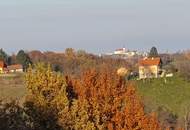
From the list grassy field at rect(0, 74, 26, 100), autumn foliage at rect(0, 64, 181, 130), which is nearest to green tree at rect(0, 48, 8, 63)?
grassy field at rect(0, 74, 26, 100)

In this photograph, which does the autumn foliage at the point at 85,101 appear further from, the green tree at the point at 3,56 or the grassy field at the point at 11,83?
the green tree at the point at 3,56

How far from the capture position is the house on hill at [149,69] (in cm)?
10100

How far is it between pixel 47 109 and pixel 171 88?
69135mm

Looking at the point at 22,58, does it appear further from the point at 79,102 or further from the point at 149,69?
the point at 79,102

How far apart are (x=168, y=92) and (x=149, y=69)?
1760cm

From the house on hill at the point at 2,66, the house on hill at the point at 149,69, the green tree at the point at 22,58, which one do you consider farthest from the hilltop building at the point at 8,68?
the house on hill at the point at 149,69

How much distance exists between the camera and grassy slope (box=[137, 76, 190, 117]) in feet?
254

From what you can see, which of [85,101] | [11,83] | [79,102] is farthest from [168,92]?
[79,102]

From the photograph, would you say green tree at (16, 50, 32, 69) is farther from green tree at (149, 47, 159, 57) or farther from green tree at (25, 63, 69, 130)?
green tree at (25, 63, 69, 130)

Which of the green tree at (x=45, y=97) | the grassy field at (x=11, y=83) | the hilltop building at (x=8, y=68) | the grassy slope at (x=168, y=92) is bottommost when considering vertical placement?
the grassy slope at (x=168, y=92)

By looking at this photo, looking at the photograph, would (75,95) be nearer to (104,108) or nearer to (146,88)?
(104,108)

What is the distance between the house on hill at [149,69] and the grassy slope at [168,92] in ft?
22.0

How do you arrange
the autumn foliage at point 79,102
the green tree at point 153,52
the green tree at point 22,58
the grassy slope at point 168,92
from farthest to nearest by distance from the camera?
1. the green tree at point 153,52
2. the green tree at point 22,58
3. the grassy slope at point 168,92
4. the autumn foliage at point 79,102

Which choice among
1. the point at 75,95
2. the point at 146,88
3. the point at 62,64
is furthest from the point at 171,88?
the point at 75,95
